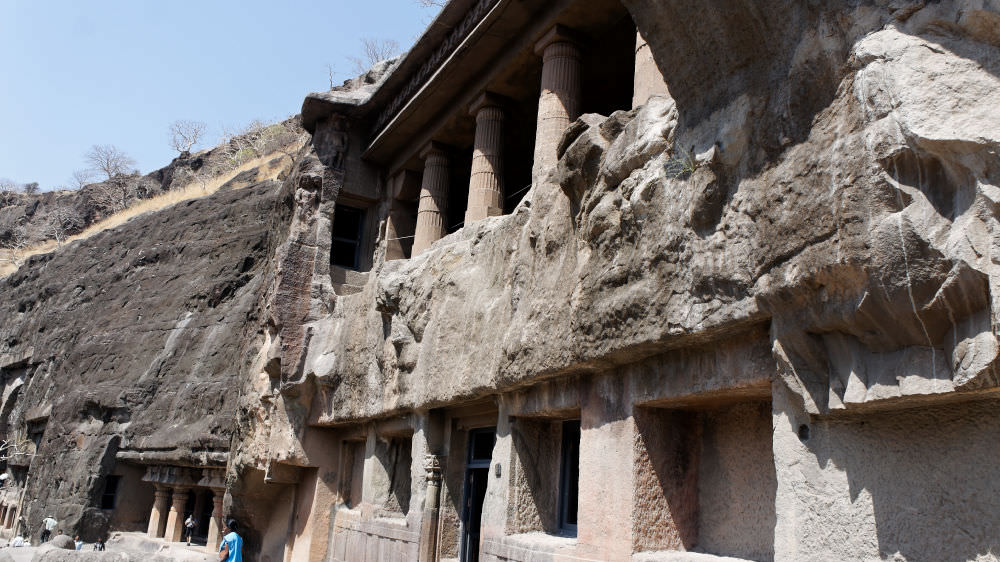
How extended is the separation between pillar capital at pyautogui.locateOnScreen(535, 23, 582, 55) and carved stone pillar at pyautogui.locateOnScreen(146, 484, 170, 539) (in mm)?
14027

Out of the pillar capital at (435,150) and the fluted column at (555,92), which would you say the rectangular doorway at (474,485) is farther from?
the pillar capital at (435,150)

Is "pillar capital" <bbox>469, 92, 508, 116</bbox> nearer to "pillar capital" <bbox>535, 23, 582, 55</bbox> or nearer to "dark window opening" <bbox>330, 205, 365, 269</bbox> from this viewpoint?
"pillar capital" <bbox>535, 23, 582, 55</bbox>

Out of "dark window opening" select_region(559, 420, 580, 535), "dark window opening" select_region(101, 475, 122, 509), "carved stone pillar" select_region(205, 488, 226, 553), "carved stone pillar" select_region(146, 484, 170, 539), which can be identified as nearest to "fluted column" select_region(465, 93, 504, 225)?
"dark window opening" select_region(559, 420, 580, 535)

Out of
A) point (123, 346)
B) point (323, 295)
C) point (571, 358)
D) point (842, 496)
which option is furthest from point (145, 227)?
point (842, 496)

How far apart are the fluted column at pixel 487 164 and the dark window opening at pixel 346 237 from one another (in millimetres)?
3995

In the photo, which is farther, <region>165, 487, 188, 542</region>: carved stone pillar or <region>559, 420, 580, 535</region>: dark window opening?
<region>165, 487, 188, 542</region>: carved stone pillar

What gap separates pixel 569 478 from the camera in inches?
296

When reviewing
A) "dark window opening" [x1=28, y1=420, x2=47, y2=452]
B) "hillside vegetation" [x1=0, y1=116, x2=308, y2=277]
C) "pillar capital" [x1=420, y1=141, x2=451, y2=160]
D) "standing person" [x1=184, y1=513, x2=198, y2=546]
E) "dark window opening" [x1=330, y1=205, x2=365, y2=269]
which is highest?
"hillside vegetation" [x1=0, y1=116, x2=308, y2=277]

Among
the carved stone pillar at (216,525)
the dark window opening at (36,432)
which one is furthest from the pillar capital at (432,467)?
the dark window opening at (36,432)

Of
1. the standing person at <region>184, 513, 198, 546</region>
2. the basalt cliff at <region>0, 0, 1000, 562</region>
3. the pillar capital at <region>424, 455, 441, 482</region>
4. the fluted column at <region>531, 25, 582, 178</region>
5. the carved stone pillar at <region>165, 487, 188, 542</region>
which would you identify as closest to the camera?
the basalt cliff at <region>0, 0, 1000, 562</region>

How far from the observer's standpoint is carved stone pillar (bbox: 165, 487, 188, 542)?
1761cm

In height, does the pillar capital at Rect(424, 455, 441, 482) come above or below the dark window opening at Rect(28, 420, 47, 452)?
below

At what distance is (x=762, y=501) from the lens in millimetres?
5324

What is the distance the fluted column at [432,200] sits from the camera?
13.3 metres
